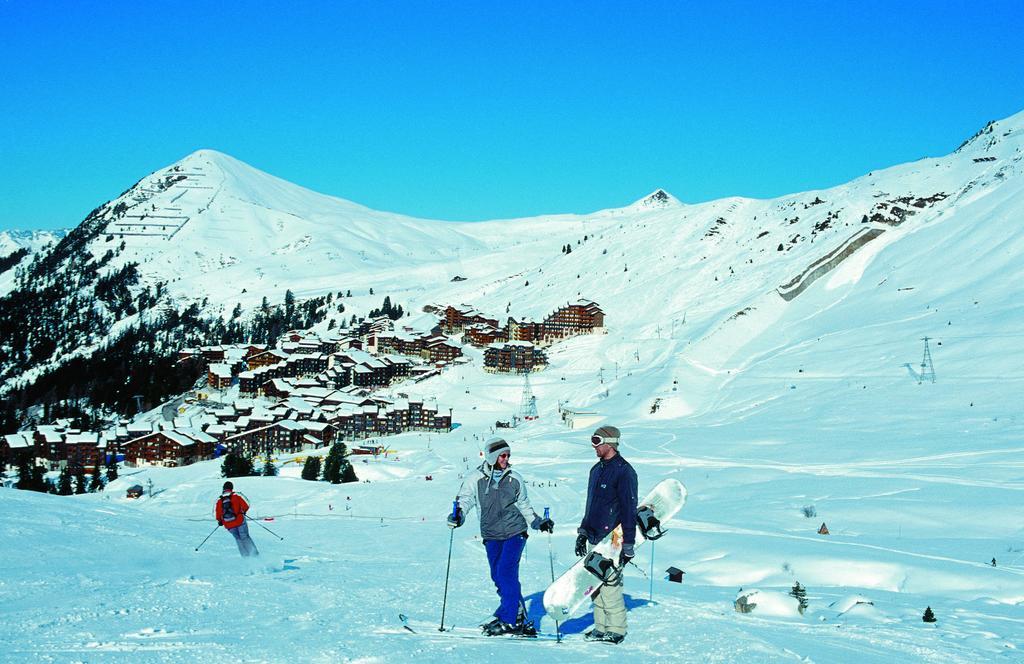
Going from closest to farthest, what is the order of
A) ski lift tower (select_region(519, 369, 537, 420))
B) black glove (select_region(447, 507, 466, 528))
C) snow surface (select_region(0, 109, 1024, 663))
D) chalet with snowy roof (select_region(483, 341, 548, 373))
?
snow surface (select_region(0, 109, 1024, 663)) < black glove (select_region(447, 507, 466, 528)) < ski lift tower (select_region(519, 369, 537, 420)) < chalet with snowy roof (select_region(483, 341, 548, 373))

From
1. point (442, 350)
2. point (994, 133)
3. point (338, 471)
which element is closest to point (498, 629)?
point (338, 471)

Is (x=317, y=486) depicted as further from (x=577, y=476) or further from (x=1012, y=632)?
(x=1012, y=632)

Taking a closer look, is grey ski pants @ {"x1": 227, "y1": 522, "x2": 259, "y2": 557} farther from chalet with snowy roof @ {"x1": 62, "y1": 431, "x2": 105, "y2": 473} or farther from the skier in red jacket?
chalet with snowy roof @ {"x1": 62, "y1": 431, "x2": 105, "y2": 473}

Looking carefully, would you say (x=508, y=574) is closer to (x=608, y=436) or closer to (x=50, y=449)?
(x=608, y=436)

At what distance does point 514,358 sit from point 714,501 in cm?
5269

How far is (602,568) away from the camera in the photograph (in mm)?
6672

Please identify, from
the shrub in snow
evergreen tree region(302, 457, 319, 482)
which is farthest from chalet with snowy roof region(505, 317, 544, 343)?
the shrub in snow

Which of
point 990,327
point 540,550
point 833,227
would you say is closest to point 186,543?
point 540,550

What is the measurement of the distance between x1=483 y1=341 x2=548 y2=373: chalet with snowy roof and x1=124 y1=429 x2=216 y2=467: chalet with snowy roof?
26.7 metres

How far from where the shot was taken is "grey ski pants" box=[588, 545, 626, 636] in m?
6.82

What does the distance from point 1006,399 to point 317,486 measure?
29.4 m

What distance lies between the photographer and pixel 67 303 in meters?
172

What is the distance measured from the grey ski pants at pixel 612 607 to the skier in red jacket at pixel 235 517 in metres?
5.59

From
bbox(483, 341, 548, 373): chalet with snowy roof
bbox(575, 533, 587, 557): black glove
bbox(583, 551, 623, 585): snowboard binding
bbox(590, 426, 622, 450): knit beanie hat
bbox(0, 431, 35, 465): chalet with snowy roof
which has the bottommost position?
bbox(0, 431, 35, 465): chalet with snowy roof
